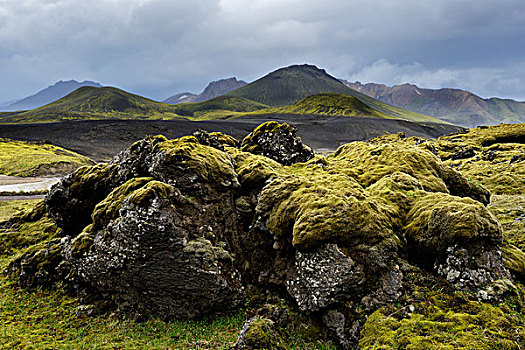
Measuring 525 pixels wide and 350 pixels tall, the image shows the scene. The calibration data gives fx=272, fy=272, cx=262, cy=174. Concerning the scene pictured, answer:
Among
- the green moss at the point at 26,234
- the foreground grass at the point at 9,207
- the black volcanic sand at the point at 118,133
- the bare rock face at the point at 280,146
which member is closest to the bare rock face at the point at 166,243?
the green moss at the point at 26,234

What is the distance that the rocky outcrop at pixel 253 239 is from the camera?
10.9 metres

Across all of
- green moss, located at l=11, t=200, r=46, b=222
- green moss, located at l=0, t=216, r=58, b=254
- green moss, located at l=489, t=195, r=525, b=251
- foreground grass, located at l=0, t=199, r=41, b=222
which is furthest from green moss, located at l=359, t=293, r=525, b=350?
foreground grass, located at l=0, t=199, r=41, b=222

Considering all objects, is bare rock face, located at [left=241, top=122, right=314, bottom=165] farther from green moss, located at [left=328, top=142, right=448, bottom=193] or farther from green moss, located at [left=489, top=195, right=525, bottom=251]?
green moss, located at [left=489, top=195, right=525, bottom=251]

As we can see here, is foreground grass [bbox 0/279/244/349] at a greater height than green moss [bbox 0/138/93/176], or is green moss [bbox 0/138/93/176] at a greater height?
green moss [bbox 0/138/93/176]

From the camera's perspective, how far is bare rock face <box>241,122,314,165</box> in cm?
2211

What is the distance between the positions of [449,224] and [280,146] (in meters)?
13.4

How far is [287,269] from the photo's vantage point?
42.4 ft

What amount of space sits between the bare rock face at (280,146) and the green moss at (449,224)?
10898 millimetres

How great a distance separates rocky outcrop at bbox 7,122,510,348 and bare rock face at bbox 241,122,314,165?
5.28 metres

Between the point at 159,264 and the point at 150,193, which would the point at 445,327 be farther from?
the point at 150,193

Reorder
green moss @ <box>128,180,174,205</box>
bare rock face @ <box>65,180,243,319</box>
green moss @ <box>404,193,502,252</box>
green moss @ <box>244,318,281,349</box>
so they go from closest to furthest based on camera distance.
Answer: green moss @ <box>244,318,281,349</box>, green moss @ <box>404,193,502,252</box>, bare rock face @ <box>65,180,243,319</box>, green moss @ <box>128,180,174,205</box>

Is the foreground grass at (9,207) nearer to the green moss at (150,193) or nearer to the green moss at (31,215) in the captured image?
the green moss at (31,215)

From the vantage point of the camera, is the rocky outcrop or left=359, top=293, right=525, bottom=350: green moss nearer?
left=359, top=293, right=525, bottom=350: green moss

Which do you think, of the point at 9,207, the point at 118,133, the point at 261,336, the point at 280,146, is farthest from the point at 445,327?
the point at 118,133
